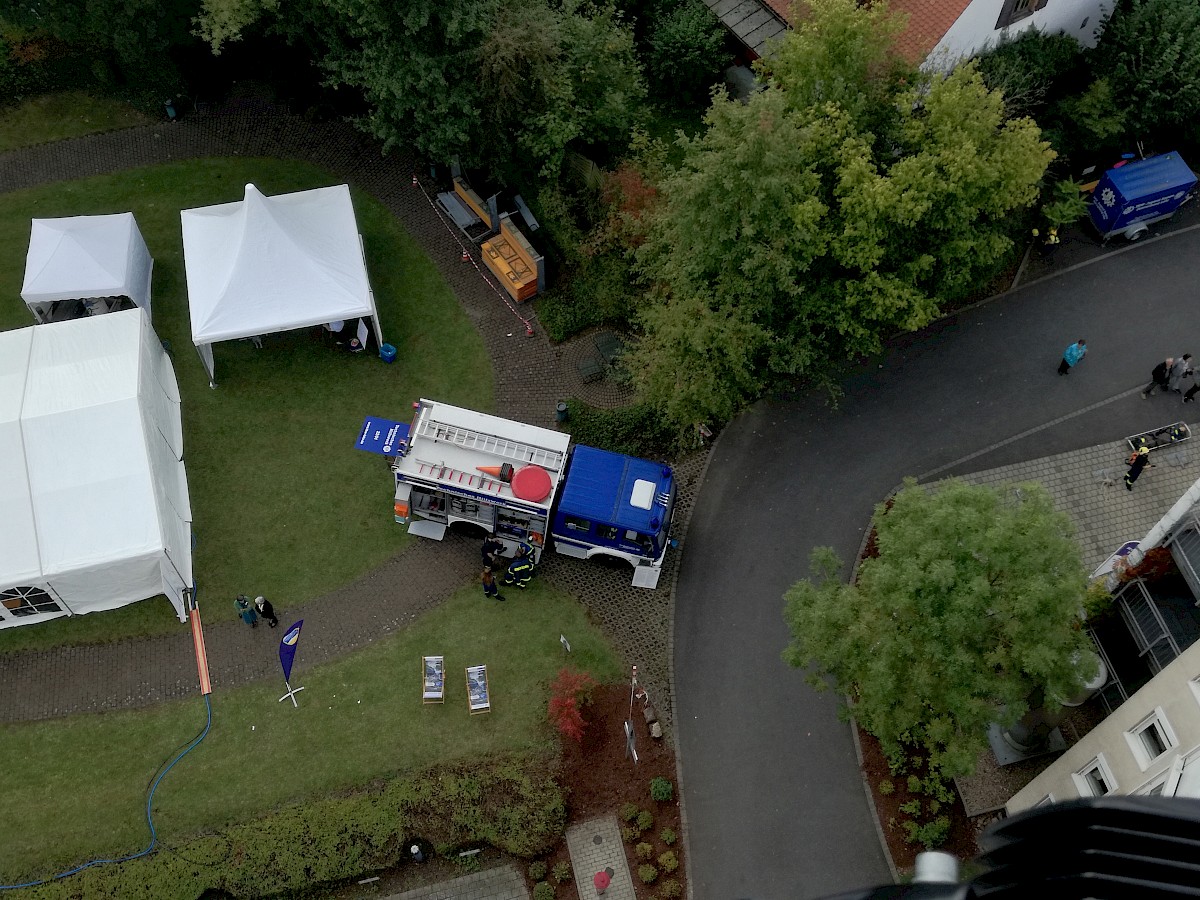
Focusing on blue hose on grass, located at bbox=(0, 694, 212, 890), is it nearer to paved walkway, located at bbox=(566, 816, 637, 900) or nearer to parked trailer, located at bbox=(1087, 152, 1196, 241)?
paved walkway, located at bbox=(566, 816, 637, 900)

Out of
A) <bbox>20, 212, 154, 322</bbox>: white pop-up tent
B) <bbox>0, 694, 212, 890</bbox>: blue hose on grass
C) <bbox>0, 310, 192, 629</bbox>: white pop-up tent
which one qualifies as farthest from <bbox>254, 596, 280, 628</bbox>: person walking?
<bbox>20, 212, 154, 322</bbox>: white pop-up tent

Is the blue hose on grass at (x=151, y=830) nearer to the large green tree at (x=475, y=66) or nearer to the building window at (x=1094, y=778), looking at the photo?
the large green tree at (x=475, y=66)

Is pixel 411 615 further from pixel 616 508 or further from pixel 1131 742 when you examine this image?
pixel 1131 742

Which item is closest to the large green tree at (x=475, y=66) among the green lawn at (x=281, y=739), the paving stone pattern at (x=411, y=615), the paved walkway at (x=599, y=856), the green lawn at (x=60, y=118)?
the paving stone pattern at (x=411, y=615)

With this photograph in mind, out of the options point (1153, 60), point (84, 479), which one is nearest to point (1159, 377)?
point (1153, 60)

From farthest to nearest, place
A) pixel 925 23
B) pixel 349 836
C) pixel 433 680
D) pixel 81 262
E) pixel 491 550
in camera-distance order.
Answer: pixel 81 262 < pixel 925 23 < pixel 491 550 < pixel 433 680 < pixel 349 836

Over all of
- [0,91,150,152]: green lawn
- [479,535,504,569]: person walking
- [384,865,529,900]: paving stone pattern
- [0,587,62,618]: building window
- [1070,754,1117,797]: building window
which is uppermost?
[0,91,150,152]: green lawn

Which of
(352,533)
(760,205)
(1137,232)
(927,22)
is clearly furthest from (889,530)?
(1137,232)
